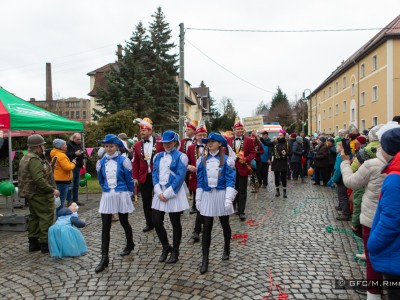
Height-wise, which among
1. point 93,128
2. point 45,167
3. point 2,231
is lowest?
point 2,231

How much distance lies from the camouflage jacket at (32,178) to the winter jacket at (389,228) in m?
4.80

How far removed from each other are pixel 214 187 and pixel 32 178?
300cm

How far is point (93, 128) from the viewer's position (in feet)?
61.5

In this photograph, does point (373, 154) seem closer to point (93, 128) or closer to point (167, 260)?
point (167, 260)

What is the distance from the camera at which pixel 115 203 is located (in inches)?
195

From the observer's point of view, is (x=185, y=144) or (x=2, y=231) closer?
(x=2, y=231)

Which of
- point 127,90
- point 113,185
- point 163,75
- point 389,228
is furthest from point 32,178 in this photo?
point 163,75

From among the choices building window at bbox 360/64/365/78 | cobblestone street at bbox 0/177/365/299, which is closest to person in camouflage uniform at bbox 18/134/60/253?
cobblestone street at bbox 0/177/365/299

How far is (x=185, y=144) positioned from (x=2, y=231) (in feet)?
13.8

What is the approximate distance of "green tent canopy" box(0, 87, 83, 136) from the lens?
716 cm

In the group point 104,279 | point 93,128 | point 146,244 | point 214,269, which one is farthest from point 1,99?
point 93,128

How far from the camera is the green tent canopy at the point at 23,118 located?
7160 millimetres

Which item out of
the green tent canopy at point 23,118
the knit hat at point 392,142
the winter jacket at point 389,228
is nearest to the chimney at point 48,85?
the green tent canopy at point 23,118

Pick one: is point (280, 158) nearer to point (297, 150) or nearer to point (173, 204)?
point (297, 150)
